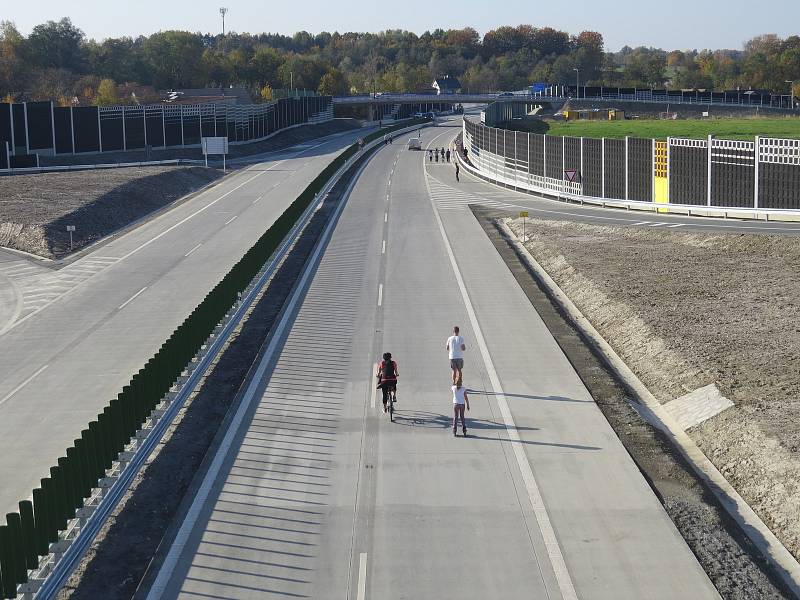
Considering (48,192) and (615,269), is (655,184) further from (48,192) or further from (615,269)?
(48,192)

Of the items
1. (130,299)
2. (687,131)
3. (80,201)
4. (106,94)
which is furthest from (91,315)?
(106,94)

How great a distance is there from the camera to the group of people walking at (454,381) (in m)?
19.2

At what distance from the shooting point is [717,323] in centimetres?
2672

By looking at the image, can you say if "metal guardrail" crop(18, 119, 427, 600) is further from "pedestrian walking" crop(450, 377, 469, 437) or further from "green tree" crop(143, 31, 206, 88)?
"green tree" crop(143, 31, 206, 88)

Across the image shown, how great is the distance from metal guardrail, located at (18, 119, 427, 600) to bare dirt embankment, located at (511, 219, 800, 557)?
32.0 ft

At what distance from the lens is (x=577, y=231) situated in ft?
148

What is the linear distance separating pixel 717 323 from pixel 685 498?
11.1m

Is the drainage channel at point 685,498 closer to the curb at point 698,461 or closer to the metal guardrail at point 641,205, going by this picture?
the curb at point 698,461

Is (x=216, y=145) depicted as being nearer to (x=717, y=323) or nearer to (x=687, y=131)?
(x=687, y=131)

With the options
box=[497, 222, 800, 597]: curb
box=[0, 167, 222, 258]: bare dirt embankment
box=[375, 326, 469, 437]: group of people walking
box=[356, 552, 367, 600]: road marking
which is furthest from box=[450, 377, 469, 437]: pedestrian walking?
box=[0, 167, 222, 258]: bare dirt embankment

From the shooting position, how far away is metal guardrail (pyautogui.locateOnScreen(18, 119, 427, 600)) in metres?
13.0

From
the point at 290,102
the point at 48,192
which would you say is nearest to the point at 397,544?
the point at 48,192

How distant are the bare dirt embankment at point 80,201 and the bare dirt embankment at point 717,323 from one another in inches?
860

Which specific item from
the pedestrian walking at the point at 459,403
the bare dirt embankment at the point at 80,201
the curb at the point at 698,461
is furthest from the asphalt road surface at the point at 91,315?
the curb at the point at 698,461
